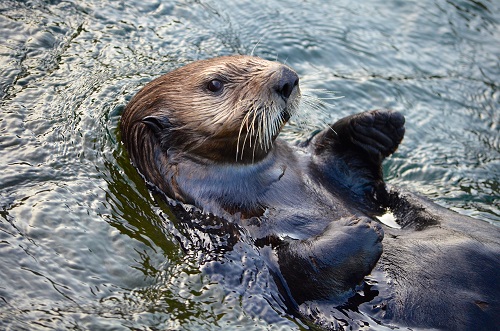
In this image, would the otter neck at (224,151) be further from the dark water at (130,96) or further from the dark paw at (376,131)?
the dark paw at (376,131)

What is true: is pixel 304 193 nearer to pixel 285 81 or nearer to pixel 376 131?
pixel 376 131

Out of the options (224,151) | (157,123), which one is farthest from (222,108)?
(157,123)

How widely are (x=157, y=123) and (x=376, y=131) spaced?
1.71 m

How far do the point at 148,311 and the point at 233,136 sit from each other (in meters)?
1.37

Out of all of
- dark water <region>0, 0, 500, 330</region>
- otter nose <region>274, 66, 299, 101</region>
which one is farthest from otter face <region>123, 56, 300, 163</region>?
dark water <region>0, 0, 500, 330</region>

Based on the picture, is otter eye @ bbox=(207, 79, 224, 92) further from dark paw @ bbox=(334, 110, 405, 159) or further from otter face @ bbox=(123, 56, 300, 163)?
dark paw @ bbox=(334, 110, 405, 159)

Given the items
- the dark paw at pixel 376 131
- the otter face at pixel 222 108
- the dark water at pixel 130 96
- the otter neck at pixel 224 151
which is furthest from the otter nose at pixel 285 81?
the dark paw at pixel 376 131

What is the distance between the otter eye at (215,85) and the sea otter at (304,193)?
0.03ft

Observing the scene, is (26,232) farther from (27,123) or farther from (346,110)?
(346,110)

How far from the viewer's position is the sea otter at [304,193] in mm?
4395

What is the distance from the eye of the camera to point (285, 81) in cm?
477

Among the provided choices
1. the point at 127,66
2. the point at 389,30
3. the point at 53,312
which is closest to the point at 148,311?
the point at 53,312

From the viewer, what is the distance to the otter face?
484 centimetres

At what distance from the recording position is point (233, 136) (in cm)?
493
